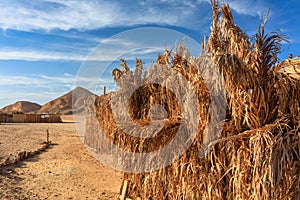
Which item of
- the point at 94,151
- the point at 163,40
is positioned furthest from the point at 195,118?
the point at 94,151

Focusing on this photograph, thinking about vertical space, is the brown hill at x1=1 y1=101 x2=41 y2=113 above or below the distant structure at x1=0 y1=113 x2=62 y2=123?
above

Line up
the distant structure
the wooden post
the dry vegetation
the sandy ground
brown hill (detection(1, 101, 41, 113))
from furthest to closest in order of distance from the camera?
brown hill (detection(1, 101, 41, 113)), the distant structure, the sandy ground, the wooden post, the dry vegetation

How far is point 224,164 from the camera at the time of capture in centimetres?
354

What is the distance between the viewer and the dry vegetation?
3059 millimetres

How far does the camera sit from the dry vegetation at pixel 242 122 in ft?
10.0

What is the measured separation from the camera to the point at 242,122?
3.45 meters

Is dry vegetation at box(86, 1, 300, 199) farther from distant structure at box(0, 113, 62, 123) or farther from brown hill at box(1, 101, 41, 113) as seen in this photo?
brown hill at box(1, 101, 41, 113)

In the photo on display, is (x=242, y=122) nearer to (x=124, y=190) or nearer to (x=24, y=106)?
(x=124, y=190)

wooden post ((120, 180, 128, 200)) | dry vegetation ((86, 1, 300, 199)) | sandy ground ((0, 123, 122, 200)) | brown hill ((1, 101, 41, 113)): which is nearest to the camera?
dry vegetation ((86, 1, 300, 199))

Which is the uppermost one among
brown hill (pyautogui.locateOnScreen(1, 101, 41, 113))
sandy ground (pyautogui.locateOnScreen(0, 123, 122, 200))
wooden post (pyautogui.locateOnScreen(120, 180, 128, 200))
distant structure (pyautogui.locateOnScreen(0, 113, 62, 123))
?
brown hill (pyautogui.locateOnScreen(1, 101, 41, 113))

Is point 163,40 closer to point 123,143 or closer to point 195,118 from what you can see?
point 195,118

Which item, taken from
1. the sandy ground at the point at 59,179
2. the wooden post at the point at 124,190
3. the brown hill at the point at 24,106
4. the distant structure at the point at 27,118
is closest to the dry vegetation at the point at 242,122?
the wooden post at the point at 124,190

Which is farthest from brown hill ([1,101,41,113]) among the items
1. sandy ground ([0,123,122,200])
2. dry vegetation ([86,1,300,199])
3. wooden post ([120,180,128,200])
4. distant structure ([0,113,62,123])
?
dry vegetation ([86,1,300,199])

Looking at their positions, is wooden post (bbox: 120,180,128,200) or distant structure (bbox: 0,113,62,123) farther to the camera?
distant structure (bbox: 0,113,62,123)
